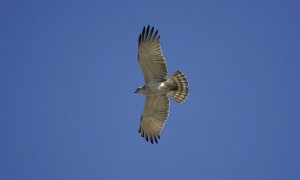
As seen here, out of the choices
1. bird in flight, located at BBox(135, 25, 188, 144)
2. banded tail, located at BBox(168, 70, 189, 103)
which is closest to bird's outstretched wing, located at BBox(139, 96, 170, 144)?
bird in flight, located at BBox(135, 25, 188, 144)

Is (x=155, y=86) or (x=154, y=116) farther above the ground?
(x=155, y=86)

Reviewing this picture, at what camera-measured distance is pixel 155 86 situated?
16.8 metres

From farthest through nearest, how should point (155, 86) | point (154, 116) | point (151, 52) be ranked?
1. point (154, 116)
2. point (155, 86)
3. point (151, 52)

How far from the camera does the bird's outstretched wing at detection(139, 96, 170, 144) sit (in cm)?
1736

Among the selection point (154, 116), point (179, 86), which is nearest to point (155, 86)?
point (179, 86)

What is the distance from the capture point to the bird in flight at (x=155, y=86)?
16266 millimetres

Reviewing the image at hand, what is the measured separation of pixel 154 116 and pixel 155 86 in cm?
125

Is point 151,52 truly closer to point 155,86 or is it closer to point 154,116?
point 155,86

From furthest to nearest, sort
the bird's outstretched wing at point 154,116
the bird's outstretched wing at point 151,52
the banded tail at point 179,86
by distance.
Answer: the bird's outstretched wing at point 154,116 → the banded tail at point 179,86 → the bird's outstretched wing at point 151,52

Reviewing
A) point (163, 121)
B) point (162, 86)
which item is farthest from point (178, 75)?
point (163, 121)

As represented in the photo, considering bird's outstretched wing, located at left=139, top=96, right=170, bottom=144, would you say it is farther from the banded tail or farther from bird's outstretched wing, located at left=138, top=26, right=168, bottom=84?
bird's outstretched wing, located at left=138, top=26, right=168, bottom=84

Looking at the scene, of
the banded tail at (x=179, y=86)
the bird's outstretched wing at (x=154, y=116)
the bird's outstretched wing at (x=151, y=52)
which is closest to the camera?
the bird's outstretched wing at (x=151, y=52)

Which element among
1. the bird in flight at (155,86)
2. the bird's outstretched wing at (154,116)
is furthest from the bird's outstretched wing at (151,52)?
the bird's outstretched wing at (154,116)

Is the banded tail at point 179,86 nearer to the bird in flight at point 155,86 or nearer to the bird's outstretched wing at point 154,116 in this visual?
the bird in flight at point 155,86
